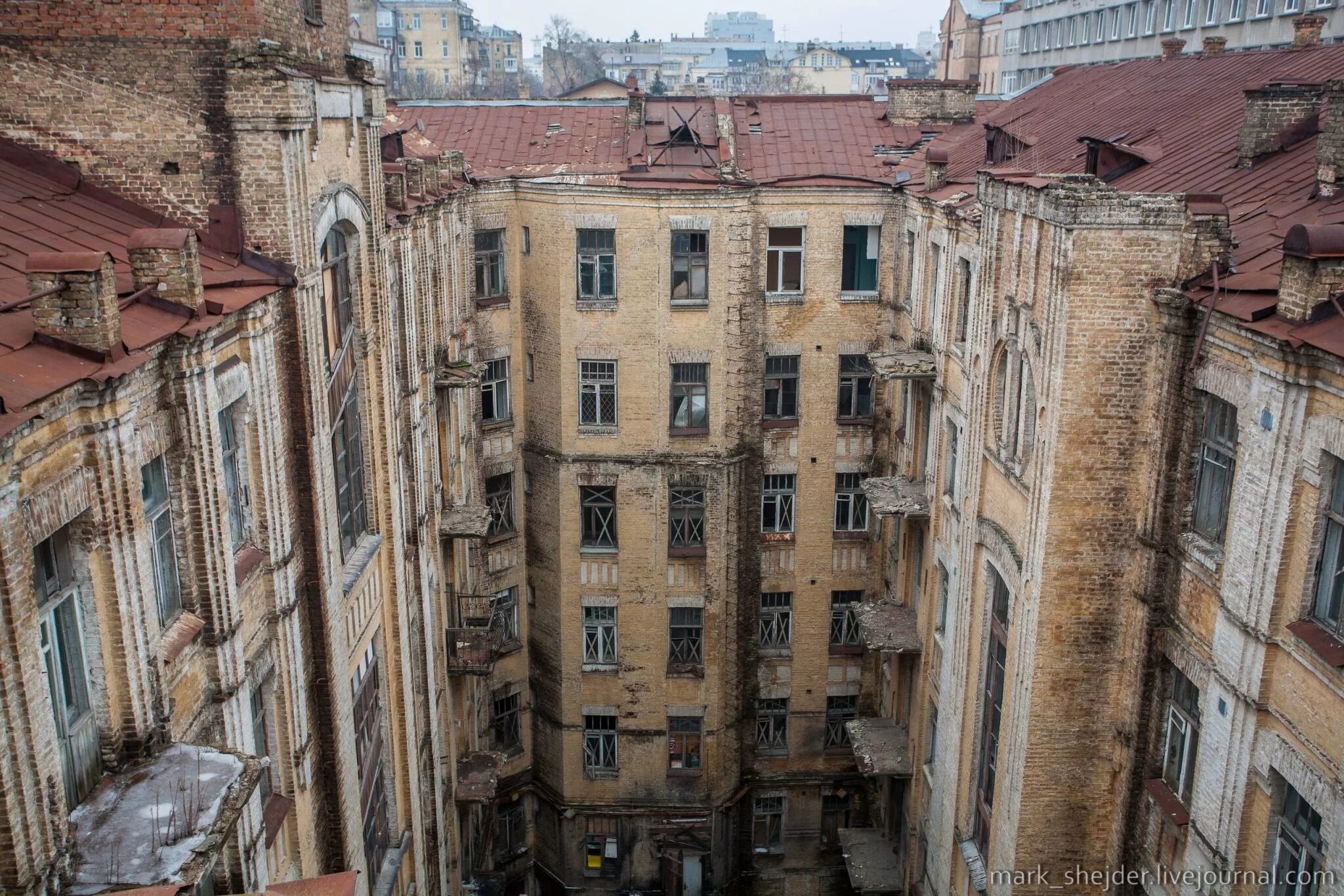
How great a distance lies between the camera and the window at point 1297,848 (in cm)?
1326

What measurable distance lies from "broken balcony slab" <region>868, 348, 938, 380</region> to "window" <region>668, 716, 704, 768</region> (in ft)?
38.1

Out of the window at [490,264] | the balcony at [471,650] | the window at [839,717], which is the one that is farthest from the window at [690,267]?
the window at [839,717]

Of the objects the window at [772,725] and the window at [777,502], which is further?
the window at [772,725]

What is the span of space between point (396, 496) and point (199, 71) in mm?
8148

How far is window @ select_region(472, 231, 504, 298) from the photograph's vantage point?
93.6 feet

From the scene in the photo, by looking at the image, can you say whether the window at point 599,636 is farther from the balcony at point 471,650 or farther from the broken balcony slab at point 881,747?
the broken balcony slab at point 881,747

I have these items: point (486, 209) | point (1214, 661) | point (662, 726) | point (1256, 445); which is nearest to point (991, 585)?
point (1214, 661)

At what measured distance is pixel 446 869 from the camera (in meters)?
25.6

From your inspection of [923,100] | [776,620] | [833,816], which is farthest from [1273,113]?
[833,816]

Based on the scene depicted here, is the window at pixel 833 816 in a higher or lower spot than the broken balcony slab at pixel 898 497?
lower

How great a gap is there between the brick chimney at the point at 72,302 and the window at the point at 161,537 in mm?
2008

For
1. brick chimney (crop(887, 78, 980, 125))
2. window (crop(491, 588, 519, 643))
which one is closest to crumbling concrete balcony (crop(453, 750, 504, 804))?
window (crop(491, 588, 519, 643))

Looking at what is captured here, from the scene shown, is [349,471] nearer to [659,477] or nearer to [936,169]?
[659,477]

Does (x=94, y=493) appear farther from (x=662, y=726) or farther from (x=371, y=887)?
(x=662, y=726)
